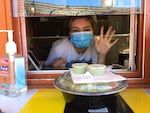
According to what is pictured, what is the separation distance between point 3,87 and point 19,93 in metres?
0.06

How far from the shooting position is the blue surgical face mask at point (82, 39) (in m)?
0.94

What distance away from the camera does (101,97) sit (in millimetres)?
596

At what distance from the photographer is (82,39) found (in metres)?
0.94

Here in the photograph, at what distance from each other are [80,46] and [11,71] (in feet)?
1.15

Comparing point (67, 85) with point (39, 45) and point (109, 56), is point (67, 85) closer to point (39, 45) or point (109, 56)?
point (109, 56)

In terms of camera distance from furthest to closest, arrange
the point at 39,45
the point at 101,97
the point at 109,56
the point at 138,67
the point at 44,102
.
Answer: the point at 39,45, the point at 109,56, the point at 138,67, the point at 44,102, the point at 101,97

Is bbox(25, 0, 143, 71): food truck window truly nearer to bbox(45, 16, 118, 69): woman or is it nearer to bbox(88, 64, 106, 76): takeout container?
bbox(45, 16, 118, 69): woman

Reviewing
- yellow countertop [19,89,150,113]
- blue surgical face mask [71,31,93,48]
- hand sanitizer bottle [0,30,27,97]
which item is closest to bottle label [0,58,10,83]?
hand sanitizer bottle [0,30,27,97]

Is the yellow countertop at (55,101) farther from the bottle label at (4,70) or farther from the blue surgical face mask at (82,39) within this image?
the blue surgical face mask at (82,39)

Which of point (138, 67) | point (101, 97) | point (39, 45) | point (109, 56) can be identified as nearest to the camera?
point (101, 97)

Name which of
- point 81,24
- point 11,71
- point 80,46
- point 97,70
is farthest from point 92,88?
point 81,24

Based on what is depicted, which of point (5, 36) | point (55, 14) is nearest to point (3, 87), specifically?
point (5, 36)

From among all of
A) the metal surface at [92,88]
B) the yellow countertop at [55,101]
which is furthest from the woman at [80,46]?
the metal surface at [92,88]

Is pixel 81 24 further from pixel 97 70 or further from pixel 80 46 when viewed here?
pixel 97 70
